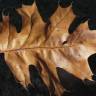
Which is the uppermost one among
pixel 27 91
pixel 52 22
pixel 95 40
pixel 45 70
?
pixel 52 22

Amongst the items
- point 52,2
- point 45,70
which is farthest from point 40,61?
point 52,2

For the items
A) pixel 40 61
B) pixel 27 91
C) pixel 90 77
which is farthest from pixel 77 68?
pixel 27 91

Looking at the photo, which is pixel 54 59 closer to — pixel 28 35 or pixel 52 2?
pixel 28 35

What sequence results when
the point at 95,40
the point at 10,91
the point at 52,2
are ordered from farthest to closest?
Result: the point at 52,2, the point at 10,91, the point at 95,40

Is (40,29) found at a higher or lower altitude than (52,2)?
lower

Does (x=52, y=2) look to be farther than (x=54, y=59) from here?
Yes

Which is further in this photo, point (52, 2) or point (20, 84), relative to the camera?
point (52, 2)

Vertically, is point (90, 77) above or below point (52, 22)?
below

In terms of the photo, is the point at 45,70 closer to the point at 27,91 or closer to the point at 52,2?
the point at 27,91

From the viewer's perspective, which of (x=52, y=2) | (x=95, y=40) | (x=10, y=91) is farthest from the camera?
(x=52, y=2)
